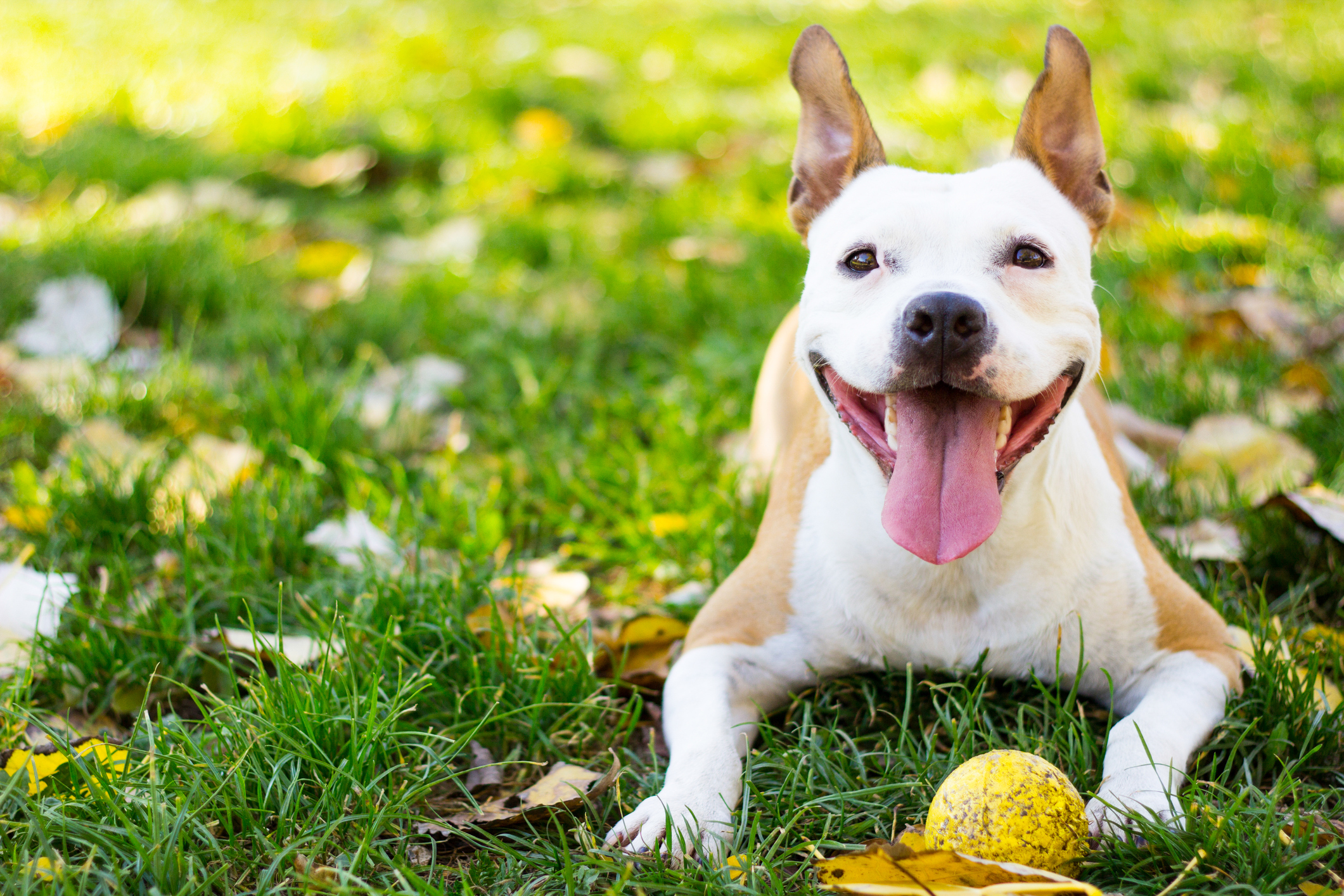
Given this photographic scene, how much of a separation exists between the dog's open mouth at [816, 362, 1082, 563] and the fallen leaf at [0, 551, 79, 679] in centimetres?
177

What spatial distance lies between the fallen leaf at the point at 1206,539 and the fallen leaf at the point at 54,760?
232 centimetres

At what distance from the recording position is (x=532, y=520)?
9.70ft

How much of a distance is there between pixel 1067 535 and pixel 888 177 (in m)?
0.84

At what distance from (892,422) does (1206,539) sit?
117 centimetres

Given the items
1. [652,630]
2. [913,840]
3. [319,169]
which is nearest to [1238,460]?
[652,630]

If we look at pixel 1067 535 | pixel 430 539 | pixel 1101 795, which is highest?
pixel 1067 535

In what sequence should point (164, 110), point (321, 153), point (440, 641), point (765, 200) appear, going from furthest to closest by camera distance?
point (164, 110) < point (321, 153) < point (765, 200) < point (440, 641)

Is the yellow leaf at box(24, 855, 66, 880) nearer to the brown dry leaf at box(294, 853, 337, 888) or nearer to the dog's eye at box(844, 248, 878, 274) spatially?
the brown dry leaf at box(294, 853, 337, 888)

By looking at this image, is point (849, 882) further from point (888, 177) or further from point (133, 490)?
point (133, 490)

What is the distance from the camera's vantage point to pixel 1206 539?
2.68 metres

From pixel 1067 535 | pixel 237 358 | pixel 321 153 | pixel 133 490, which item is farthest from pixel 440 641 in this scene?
pixel 321 153

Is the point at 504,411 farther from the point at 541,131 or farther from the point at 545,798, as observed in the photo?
the point at 541,131

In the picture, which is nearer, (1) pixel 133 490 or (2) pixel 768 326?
(1) pixel 133 490

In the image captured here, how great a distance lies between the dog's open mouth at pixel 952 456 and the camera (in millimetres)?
1929
